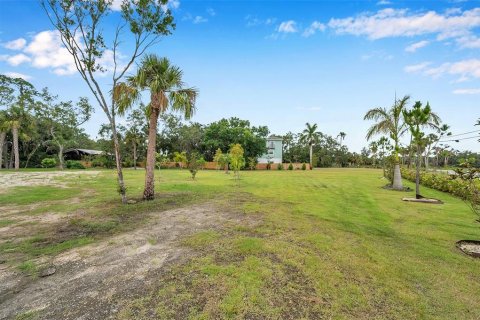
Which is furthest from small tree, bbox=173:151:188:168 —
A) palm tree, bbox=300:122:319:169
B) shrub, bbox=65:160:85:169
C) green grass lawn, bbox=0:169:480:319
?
green grass lawn, bbox=0:169:480:319

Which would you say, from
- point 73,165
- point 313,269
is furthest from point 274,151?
point 313,269

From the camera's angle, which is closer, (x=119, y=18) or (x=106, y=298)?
(x=106, y=298)

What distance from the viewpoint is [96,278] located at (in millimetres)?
3844

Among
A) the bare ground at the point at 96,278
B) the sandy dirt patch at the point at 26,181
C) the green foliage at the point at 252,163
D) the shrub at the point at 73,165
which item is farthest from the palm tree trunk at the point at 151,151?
the shrub at the point at 73,165

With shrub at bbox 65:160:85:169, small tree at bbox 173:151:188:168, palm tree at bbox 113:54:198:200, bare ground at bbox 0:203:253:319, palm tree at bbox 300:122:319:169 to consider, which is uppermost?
palm tree at bbox 300:122:319:169

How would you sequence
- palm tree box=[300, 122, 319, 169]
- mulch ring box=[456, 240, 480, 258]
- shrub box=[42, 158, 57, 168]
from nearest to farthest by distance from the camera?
mulch ring box=[456, 240, 480, 258]
shrub box=[42, 158, 57, 168]
palm tree box=[300, 122, 319, 169]

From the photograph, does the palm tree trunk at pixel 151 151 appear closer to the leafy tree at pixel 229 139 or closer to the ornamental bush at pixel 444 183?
the ornamental bush at pixel 444 183

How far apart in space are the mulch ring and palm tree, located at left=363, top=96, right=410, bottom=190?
11.1m

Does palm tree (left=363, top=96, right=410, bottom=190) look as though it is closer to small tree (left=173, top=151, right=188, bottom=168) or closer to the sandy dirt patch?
the sandy dirt patch

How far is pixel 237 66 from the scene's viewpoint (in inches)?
744

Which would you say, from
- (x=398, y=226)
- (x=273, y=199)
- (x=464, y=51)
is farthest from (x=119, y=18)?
(x=464, y=51)

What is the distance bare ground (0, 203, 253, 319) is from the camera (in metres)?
3.10

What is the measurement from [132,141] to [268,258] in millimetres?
39281

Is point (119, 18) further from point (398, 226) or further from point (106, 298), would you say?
point (398, 226)
